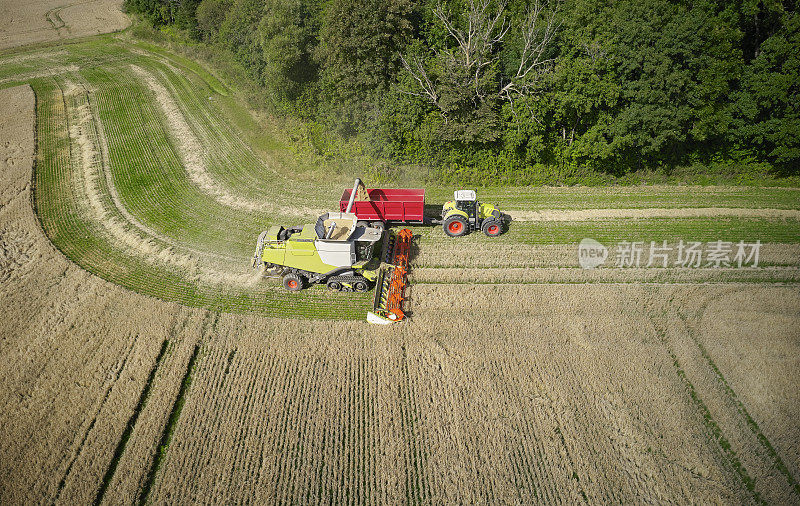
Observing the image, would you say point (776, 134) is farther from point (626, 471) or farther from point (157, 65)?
point (157, 65)

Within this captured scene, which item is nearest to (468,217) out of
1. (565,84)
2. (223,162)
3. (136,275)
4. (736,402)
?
(565,84)

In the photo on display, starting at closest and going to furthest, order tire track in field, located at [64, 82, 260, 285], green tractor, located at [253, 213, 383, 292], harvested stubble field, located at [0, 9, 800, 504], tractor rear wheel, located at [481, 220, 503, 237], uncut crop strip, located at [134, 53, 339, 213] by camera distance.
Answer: harvested stubble field, located at [0, 9, 800, 504]
green tractor, located at [253, 213, 383, 292]
tire track in field, located at [64, 82, 260, 285]
tractor rear wheel, located at [481, 220, 503, 237]
uncut crop strip, located at [134, 53, 339, 213]

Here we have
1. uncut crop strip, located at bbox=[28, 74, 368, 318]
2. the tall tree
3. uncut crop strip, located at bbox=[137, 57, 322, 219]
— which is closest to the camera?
uncut crop strip, located at bbox=[28, 74, 368, 318]

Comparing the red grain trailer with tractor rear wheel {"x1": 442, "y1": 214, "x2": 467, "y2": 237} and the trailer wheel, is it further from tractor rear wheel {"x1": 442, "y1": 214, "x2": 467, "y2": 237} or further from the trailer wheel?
the trailer wheel

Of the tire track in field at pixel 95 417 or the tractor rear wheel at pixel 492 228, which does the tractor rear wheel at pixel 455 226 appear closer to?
the tractor rear wheel at pixel 492 228

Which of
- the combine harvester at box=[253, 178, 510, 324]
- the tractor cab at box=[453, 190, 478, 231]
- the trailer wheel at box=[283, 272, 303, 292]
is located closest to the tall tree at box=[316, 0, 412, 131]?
the combine harvester at box=[253, 178, 510, 324]

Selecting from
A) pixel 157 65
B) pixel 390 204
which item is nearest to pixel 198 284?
pixel 390 204

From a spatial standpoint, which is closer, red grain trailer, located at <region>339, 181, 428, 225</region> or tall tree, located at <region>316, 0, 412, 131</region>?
red grain trailer, located at <region>339, 181, 428, 225</region>
